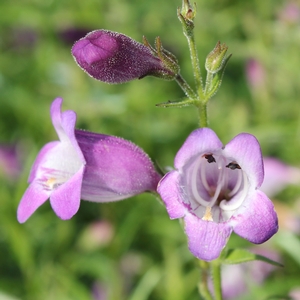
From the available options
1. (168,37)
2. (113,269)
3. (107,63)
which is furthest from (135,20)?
(107,63)

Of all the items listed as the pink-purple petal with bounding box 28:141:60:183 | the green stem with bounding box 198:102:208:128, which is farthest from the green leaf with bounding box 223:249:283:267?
the pink-purple petal with bounding box 28:141:60:183

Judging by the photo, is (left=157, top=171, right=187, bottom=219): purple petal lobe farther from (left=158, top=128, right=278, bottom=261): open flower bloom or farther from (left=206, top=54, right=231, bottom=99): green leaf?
(left=206, top=54, right=231, bottom=99): green leaf

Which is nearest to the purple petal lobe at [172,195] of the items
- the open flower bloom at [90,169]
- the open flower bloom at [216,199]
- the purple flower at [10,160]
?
the open flower bloom at [216,199]

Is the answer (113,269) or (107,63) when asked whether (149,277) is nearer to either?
(113,269)

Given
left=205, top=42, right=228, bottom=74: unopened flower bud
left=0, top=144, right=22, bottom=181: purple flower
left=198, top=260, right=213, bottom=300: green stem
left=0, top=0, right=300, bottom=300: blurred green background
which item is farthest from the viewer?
left=0, top=144, right=22, bottom=181: purple flower

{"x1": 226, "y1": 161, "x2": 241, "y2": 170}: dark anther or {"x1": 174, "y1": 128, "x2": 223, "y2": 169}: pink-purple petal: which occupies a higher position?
{"x1": 174, "y1": 128, "x2": 223, "y2": 169}: pink-purple petal

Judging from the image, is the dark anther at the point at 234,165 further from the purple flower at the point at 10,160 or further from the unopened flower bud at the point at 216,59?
the purple flower at the point at 10,160

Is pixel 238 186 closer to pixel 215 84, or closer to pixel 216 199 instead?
pixel 216 199
